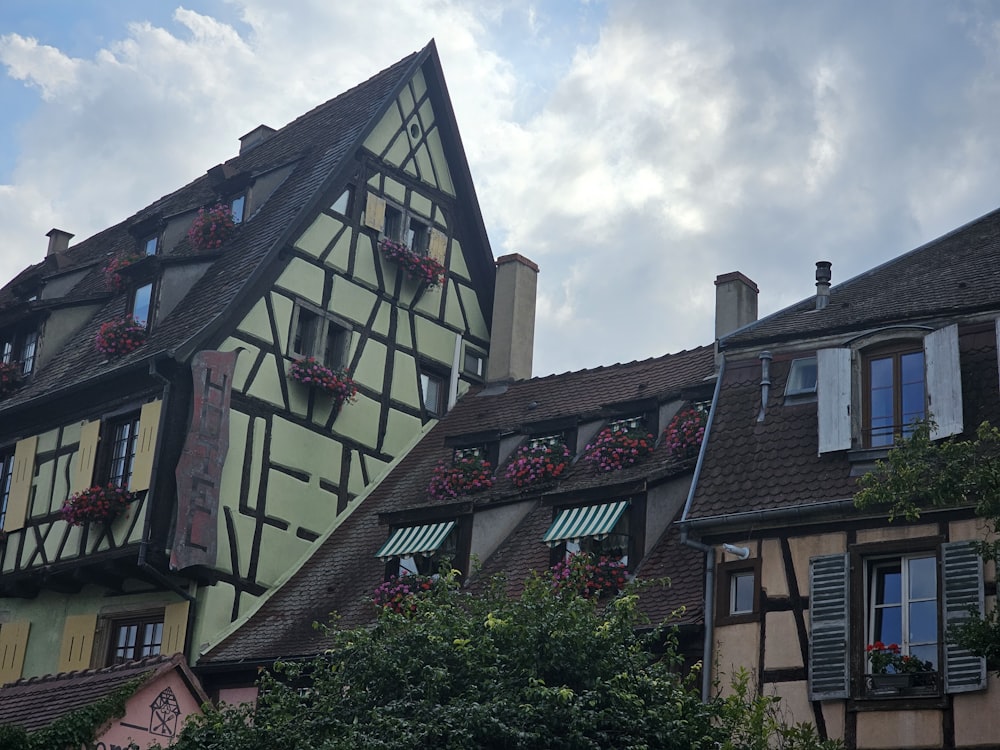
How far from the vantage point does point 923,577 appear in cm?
1639

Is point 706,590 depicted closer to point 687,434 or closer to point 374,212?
point 687,434

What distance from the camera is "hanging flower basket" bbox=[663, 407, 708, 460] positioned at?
2042 cm

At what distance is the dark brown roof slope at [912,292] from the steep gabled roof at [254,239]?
8220 millimetres

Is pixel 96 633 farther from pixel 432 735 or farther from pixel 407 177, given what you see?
pixel 432 735

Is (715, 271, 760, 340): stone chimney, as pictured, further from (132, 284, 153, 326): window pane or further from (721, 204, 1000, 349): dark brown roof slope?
(132, 284, 153, 326): window pane

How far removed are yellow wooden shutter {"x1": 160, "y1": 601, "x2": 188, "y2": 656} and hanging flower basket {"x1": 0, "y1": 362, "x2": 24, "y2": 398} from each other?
6493 mm

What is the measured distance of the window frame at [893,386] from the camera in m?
17.5

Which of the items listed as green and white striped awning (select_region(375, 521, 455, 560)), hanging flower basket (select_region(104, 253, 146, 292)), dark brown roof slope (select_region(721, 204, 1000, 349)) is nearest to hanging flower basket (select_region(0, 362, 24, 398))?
hanging flower basket (select_region(104, 253, 146, 292))

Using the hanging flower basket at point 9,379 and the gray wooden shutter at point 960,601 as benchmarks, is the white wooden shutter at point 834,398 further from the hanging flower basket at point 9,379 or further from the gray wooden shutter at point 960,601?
the hanging flower basket at point 9,379

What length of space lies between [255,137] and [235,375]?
9374 mm

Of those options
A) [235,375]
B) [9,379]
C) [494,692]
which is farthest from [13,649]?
[494,692]

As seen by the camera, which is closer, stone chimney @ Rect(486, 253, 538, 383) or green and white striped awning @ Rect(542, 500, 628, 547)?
green and white striped awning @ Rect(542, 500, 628, 547)

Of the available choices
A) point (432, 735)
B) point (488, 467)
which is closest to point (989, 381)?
point (432, 735)

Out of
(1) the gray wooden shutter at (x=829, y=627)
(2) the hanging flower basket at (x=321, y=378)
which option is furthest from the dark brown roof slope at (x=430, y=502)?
(1) the gray wooden shutter at (x=829, y=627)
